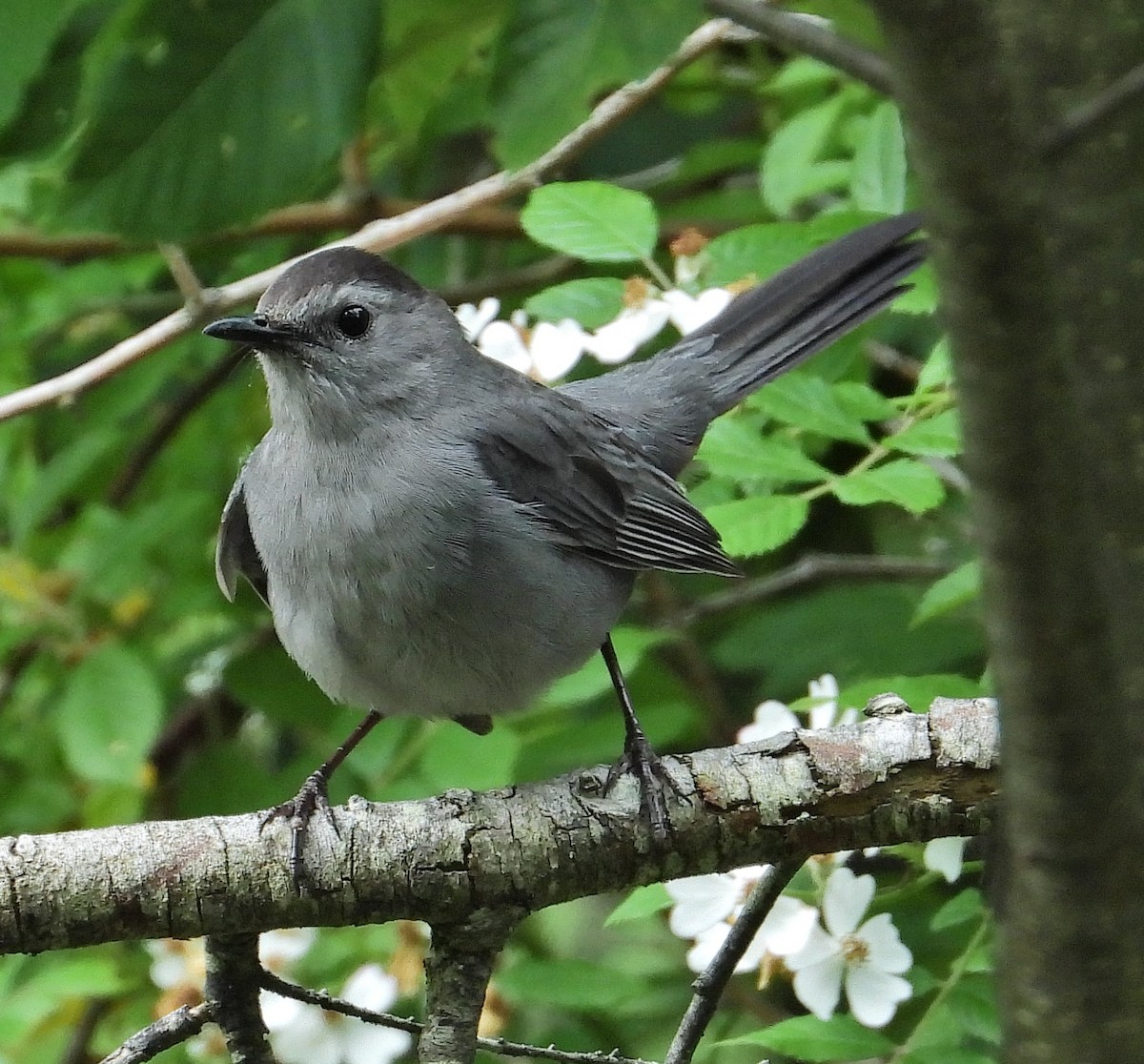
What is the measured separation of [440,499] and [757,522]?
69cm

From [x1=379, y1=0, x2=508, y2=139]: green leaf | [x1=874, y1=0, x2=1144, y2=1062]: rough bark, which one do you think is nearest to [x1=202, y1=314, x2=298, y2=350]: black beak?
[x1=379, y1=0, x2=508, y2=139]: green leaf

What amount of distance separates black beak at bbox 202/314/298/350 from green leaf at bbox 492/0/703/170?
1184 millimetres

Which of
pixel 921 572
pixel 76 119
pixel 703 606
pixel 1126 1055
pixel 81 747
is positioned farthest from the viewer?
pixel 703 606

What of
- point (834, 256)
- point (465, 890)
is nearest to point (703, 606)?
point (834, 256)

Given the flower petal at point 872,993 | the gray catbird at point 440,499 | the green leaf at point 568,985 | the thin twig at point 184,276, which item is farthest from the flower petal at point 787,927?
the thin twig at point 184,276

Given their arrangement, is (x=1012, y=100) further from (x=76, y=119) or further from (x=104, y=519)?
(x=104, y=519)

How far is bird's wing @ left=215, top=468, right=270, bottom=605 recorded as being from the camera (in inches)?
124

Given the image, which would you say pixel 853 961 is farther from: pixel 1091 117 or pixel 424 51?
pixel 424 51

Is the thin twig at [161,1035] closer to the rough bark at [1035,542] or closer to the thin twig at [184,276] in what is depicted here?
the rough bark at [1035,542]

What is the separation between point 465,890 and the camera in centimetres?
203

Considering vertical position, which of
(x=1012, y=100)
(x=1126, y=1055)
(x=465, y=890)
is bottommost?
(x=465, y=890)

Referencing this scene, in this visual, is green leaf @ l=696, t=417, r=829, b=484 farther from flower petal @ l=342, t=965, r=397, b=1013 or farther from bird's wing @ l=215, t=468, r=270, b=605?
flower petal @ l=342, t=965, r=397, b=1013

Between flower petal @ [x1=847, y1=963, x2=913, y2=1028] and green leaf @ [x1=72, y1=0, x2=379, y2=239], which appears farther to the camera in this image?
flower petal @ [x1=847, y1=963, x2=913, y2=1028]

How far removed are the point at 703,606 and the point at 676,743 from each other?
0.44m
